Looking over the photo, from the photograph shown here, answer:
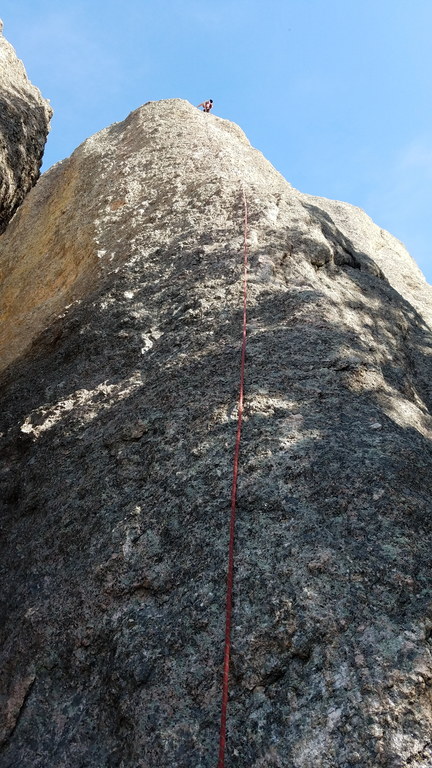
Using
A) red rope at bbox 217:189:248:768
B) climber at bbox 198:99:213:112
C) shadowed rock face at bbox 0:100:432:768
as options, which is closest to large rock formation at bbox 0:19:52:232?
shadowed rock face at bbox 0:100:432:768

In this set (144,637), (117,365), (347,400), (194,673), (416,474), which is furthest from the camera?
(117,365)

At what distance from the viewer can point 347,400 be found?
5.50m

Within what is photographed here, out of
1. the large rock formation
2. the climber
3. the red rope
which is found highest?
the climber

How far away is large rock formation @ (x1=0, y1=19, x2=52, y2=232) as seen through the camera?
21.7 feet

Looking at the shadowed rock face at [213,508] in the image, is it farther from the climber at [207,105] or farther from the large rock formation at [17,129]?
the climber at [207,105]

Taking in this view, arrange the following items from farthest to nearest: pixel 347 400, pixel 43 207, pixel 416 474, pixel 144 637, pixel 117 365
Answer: pixel 43 207 < pixel 117 365 < pixel 347 400 < pixel 416 474 < pixel 144 637

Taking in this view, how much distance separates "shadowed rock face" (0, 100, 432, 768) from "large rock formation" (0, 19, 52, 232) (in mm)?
1567

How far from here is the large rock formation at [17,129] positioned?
6.62m

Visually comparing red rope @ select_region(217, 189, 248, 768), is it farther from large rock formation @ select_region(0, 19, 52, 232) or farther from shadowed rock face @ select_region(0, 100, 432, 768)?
large rock formation @ select_region(0, 19, 52, 232)

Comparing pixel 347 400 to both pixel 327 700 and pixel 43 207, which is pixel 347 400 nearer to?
pixel 327 700

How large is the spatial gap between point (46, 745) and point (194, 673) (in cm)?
101

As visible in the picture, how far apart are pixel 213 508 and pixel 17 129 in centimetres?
469

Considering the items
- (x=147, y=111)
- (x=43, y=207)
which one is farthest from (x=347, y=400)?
(x=147, y=111)

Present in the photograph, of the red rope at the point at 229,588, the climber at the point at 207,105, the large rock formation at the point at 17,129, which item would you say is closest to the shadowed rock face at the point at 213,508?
the red rope at the point at 229,588
